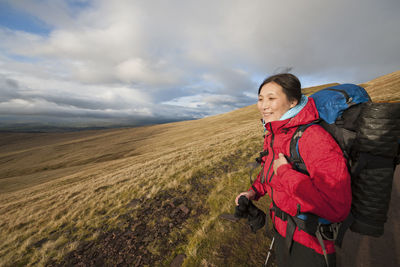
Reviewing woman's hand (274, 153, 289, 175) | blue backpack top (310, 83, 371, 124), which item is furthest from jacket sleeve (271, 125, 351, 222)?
blue backpack top (310, 83, 371, 124)

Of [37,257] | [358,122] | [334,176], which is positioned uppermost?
[358,122]

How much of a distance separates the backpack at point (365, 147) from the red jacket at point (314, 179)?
140mm

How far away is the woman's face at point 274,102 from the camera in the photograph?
2.28 metres

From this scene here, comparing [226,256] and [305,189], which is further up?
[305,189]

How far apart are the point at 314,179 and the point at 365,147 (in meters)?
0.67

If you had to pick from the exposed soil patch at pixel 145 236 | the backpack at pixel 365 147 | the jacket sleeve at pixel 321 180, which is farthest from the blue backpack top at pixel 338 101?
the exposed soil patch at pixel 145 236

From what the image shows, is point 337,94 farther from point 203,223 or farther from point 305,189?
point 203,223

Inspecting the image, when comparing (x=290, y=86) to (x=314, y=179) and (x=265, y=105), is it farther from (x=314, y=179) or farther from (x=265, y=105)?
(x=314, y=179)

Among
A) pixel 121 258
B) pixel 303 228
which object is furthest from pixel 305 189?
pixel 121 258

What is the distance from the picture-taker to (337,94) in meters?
2.02

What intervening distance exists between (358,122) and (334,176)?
764 mm

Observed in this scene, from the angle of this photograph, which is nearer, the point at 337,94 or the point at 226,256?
the point at 337,94

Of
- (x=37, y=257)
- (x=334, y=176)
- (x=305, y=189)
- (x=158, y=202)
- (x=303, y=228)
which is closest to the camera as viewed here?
(x=334, y=176)

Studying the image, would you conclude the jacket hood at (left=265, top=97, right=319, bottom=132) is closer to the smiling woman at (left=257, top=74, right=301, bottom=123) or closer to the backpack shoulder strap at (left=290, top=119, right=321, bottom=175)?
the backpack shoulder strap at (left=290, top=119, right=321, bottom=175)
